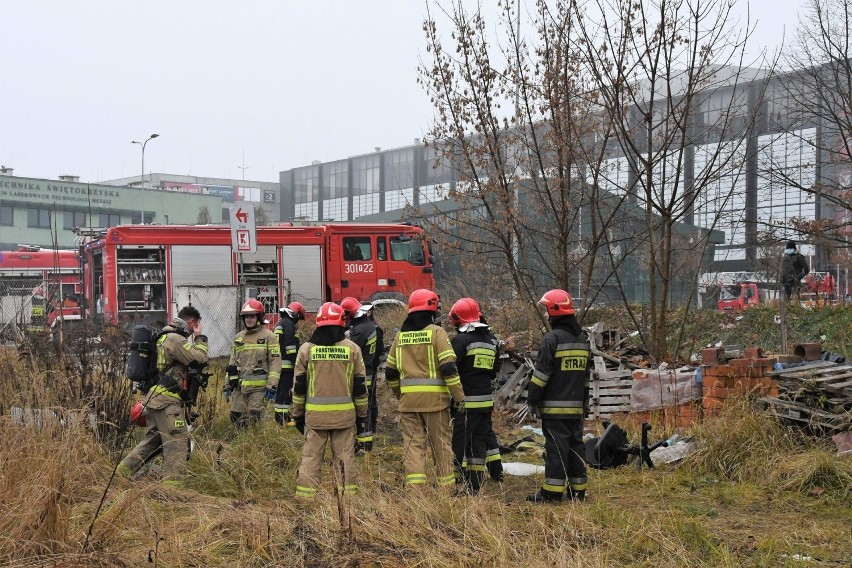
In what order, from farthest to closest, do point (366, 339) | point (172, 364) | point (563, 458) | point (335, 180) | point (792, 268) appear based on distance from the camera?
1. point (335, 180)
2. point (792, 268)
3. point (366, 339)
4. point (172, 364)
5. point (563, 458)

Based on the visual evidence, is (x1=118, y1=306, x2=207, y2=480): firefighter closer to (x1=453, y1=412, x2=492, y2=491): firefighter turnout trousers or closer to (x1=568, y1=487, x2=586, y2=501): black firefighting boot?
(x1=453, y1=412, x2=492, y2=491): firefighter turnout trousers

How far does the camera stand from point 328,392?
7.39 m

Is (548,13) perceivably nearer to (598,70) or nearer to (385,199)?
(598,70)

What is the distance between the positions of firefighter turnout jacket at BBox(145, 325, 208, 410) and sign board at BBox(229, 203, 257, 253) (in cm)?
528

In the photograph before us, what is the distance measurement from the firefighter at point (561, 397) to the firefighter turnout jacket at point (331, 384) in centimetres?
143

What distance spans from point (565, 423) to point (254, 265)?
16.4m

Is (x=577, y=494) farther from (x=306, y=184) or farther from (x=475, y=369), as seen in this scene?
(x=306, y=184)

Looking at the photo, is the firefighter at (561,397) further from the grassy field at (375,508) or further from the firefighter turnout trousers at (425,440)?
the firefighter turnout trousers at (425,440)

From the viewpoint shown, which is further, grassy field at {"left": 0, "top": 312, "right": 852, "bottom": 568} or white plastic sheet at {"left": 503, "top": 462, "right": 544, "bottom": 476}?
white plastic sheet at {"left": 503, "top": 462, "right": 544, "bottom": 476}

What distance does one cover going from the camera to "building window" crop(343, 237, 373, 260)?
905 inches

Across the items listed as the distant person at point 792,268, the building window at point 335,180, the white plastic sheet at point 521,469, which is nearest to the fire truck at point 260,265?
the distant person at point 792,268

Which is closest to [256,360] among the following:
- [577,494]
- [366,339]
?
[366,339]

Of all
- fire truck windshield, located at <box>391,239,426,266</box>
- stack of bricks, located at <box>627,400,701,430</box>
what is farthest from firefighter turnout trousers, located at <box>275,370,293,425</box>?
fire truck windshield, located at <box>391,239,426,266</box>

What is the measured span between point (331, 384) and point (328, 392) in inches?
2.7
